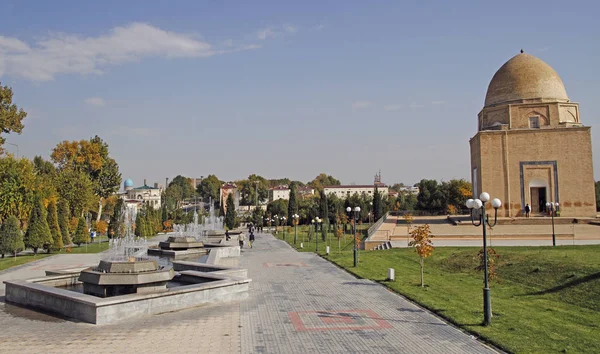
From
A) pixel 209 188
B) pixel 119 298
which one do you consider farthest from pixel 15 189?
pixel 209 188

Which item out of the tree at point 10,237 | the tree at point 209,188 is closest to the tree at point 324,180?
the tree at point 209,188

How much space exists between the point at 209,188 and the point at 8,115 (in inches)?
3564

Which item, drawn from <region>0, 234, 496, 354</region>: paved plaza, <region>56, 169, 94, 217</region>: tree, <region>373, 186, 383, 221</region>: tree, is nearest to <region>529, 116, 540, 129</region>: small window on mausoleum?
<region>373, 186, 383, 221</region>: tree

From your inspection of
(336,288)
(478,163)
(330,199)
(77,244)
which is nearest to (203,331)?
(336,288)

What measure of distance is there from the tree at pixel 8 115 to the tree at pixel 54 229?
602cm

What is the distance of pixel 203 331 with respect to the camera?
8.38 m

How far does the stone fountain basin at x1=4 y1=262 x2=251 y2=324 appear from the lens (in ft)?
28.8

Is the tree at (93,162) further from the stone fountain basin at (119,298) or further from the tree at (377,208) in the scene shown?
the stone fountain basin at (119,298)

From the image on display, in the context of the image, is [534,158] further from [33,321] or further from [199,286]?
[33,321]

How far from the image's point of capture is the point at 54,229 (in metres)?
26.2

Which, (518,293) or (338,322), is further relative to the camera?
(518,293)

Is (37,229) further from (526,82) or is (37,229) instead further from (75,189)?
(526,82)

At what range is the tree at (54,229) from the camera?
25.8 m

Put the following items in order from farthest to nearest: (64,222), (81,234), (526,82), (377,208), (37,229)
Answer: (377,208)
(526,82)
(81,234)
(64,222)
(37,229)
